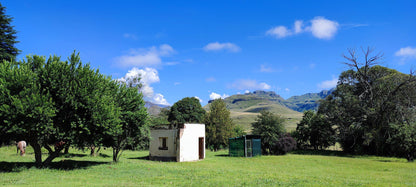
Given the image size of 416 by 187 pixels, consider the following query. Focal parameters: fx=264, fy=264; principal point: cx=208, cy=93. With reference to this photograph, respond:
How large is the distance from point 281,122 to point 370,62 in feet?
44.0

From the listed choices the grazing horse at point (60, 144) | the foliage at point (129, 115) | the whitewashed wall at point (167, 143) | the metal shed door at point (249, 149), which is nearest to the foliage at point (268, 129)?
the metal shed door at point (249, 149)

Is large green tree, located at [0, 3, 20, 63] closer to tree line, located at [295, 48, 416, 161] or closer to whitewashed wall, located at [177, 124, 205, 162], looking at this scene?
whitewashed wall, located at [177, 124, 205, 162]

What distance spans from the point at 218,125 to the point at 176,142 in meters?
17.4

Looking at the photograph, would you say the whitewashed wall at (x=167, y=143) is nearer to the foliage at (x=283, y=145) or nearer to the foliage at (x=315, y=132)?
the foliage at (x=283, y=145)

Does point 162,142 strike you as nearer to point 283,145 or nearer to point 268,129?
point 268,129

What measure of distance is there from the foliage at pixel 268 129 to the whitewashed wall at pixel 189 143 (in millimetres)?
11992

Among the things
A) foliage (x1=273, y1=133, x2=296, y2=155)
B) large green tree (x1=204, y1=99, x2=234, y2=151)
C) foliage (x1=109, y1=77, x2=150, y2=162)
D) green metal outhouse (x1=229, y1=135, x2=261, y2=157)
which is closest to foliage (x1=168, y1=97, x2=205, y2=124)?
large green tree (x1=204, y1=99, x2=234, y2=151)


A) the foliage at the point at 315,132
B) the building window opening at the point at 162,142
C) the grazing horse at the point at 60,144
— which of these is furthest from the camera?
the foliage at the point at 315,132

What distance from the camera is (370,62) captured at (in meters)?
30.0

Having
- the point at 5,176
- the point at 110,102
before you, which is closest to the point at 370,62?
the point at 110,102

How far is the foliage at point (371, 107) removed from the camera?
31531 millimetres

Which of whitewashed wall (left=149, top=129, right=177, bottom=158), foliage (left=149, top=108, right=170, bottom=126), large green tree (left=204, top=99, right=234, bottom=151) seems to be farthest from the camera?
large green tree (left=204, top=99, right=234, bottom=151)

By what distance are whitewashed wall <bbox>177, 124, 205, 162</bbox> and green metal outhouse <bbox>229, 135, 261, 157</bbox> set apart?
698cm

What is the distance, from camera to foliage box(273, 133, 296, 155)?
117 feet
